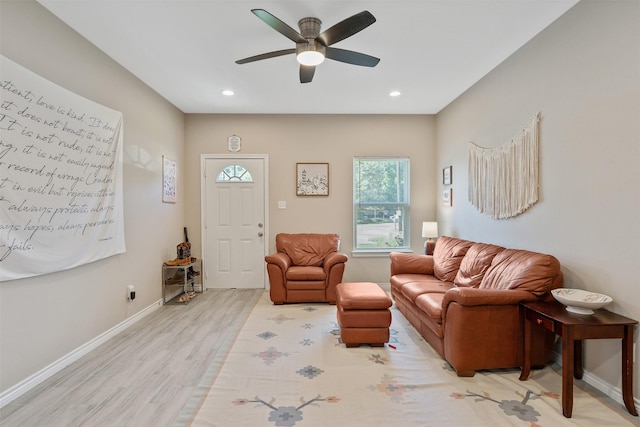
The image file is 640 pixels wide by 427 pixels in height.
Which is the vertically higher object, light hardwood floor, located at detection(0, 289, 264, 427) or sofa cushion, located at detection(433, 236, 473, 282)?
sofa cushion, located at detection(433, 236, 473, 282)

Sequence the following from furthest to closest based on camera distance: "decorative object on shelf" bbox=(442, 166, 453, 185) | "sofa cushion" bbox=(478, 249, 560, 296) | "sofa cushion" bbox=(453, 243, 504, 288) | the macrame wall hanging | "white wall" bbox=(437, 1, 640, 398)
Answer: "decorative object on shelf" bbox=(442, 166, 453, 185), "sofa cushion" bbox=(453, 243, 504, 288), the macrame wall hanging, "sofa cushion" bbox=(478, 249, 560, 296), "white wall" bbox=(437, 1, 640, 398)

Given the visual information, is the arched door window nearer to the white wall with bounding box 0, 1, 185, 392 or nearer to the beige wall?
the beige wall

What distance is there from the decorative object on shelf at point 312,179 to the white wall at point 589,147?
8.19ft

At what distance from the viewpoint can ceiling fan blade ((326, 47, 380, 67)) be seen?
7.81ft

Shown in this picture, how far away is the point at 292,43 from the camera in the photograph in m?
2.69

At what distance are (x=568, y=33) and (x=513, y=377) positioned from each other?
2585mm

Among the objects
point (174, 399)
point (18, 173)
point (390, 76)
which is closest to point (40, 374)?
point (174, 399)

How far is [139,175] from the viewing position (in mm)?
3359

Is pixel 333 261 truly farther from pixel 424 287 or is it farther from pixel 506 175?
pixel 506 175

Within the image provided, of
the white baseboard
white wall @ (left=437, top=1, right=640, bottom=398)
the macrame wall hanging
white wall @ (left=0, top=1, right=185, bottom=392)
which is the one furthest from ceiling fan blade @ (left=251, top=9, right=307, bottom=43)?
the white baseboard

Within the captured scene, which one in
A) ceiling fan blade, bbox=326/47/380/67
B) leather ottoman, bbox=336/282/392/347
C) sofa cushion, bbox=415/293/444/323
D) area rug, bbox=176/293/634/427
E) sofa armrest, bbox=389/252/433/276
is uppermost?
ceiling fan blade, bbox=326/47/380/67

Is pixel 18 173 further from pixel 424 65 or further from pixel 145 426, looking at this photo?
pixel 424 65

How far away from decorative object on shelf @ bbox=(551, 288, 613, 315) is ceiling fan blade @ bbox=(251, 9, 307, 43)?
2.55 metres

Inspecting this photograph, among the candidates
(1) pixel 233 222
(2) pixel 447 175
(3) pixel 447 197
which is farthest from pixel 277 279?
(2) pixel 447 175
